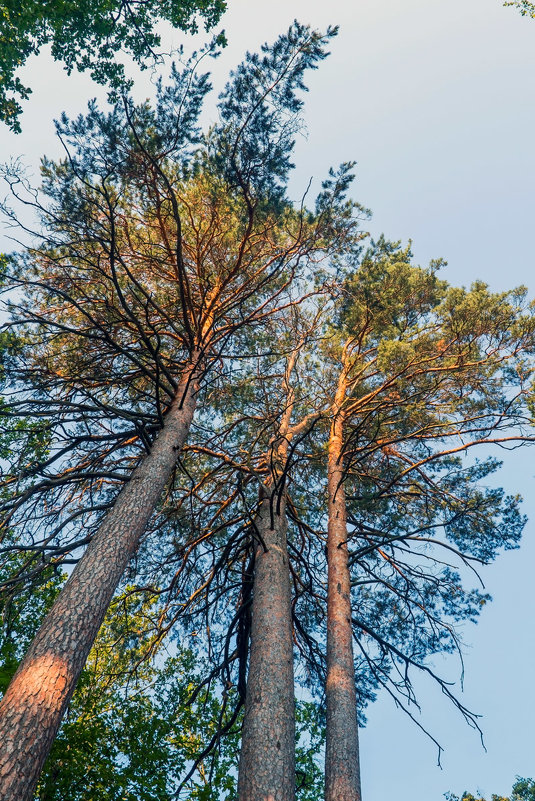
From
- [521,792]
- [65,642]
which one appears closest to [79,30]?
[65,642]

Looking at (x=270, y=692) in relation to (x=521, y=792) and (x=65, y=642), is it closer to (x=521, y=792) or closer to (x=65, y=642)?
(x=65, y=642)

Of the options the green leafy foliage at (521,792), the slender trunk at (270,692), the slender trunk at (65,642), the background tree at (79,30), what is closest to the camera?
the slender trunk at (65,642)

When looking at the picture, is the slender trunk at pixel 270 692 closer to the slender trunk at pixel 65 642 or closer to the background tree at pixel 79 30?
the slender trunk at pixel 65 642

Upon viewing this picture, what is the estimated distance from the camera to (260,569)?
5695mm

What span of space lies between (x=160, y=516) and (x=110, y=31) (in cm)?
827

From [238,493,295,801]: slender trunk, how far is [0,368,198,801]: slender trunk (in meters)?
1.50

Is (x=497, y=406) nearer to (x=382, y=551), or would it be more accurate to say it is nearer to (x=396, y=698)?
(x=382, y=551)

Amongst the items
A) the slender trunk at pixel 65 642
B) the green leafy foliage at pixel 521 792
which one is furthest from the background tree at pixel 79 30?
Result: the green leafy foliage at pixel 521 792

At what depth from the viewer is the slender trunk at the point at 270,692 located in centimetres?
377

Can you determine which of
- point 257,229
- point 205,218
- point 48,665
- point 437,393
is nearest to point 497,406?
point 437,393

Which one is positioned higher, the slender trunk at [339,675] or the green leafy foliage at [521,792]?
the green leafy foliage at [521,792]

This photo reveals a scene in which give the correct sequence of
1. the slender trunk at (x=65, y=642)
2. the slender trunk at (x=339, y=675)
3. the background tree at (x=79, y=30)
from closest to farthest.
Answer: the slender trunk at (x=65, y=642)
the slender trunk at (x=339, y=675)
the background tree at (x=79, y=30)

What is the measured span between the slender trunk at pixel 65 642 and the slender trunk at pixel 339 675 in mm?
2435

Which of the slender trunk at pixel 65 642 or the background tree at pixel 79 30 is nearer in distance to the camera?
the slender trunk at pixel 65 642
